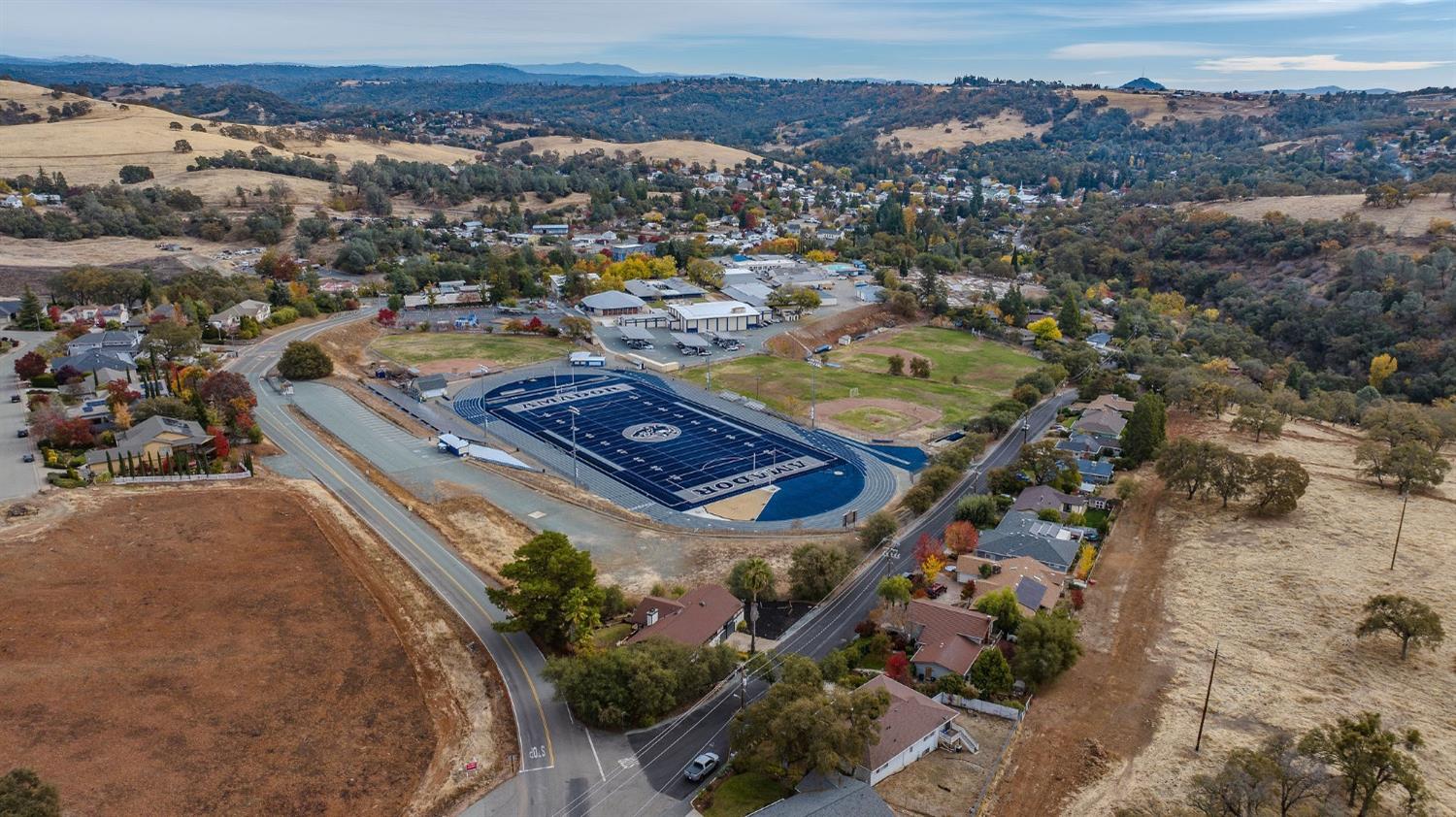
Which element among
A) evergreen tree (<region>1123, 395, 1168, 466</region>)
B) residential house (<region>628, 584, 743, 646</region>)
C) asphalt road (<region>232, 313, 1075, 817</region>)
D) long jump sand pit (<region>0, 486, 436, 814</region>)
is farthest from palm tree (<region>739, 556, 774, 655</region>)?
evergreen tree (<region>1123, 395, 1168, 466</region>)

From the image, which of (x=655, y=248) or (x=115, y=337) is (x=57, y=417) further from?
(x=655, y=248)

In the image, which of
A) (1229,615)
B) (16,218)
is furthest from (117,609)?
(16,218)

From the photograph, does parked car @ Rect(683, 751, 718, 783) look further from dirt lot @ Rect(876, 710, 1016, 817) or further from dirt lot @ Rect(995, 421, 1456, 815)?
dirt lot @ Rect(995, 421, 1456, 815)

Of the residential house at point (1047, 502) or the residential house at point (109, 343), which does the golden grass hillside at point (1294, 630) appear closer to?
the residential house at point (1047, 502)

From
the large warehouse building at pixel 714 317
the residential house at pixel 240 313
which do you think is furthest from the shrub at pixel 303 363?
the large warehouse building at pixel 714 317

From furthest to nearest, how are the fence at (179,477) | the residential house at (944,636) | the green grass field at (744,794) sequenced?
the fence at (179,477) → the residential house at (944,636) → the green grass field at (744,794)

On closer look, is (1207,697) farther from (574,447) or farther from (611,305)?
(611,305)

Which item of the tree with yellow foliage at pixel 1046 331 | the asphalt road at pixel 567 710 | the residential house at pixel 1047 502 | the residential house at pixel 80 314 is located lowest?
the asphalt road at pixel 567 710
